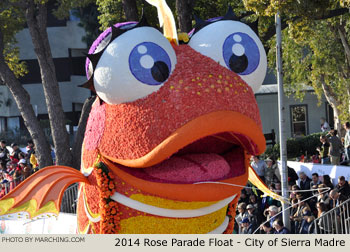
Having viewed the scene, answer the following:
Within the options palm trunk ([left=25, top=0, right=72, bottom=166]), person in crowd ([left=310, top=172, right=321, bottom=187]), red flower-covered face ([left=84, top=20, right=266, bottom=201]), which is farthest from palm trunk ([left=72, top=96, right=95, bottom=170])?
red flower-covered face ([left=84, top=20, right=266, bottom=201])

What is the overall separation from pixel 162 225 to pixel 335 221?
→ 4.55 metres

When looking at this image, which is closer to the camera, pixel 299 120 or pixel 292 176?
pixel 292 176

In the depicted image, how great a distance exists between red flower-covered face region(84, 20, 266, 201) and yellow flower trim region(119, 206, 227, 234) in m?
0.30

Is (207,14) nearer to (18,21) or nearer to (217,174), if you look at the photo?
(18,21)

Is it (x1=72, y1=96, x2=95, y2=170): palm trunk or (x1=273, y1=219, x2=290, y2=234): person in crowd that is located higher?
(x1=72, y1=96, x2=95, y2=170): palm trunk

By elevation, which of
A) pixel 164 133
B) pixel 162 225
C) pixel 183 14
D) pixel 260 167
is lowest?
pixel 260 167

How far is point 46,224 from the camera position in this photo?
10641mm

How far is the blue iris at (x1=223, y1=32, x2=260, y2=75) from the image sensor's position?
20.4 feet

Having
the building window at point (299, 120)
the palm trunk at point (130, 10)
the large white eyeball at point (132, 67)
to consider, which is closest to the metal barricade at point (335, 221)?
the large white eyeball at point (132, 67)

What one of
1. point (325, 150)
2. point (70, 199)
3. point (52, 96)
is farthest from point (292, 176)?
point (52, 96)

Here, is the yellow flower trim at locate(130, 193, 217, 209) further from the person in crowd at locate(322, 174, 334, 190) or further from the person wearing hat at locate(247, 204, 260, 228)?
the person in crowd at locate(322, 174, 334, 190)

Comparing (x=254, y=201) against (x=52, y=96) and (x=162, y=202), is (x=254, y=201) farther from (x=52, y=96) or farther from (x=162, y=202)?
(x=162, y=202)

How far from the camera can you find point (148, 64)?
591 cm

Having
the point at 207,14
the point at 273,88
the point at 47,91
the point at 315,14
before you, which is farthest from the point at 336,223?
the point at 273,88
